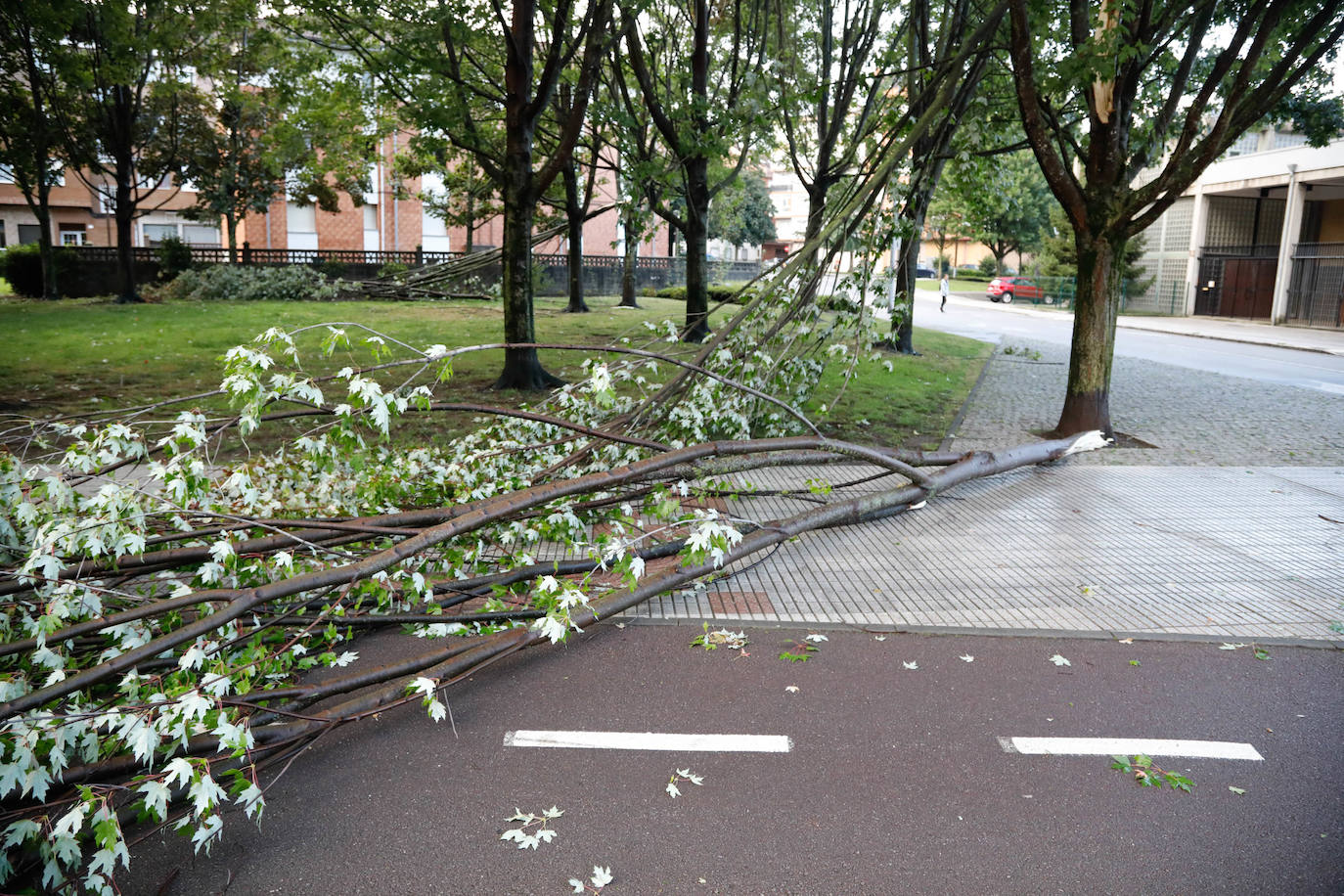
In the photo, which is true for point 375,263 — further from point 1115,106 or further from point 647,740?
point 647,740

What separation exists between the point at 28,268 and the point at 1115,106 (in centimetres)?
3270

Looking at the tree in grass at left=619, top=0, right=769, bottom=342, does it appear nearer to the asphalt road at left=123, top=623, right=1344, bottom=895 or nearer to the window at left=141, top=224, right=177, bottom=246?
the asphalt road at left=123, top=623, right=1344, bottom=895

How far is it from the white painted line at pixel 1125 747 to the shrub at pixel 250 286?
27.8 m

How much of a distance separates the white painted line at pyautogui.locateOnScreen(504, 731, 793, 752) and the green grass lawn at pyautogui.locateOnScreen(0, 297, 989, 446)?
16.5 ft

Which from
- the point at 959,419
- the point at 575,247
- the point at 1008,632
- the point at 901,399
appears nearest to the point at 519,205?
the point at 901,399

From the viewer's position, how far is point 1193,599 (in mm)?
6059

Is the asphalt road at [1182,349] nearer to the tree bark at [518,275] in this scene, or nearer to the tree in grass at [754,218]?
the tree bark at [518,275]

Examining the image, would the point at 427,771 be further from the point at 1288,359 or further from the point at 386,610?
the point at 1288,359

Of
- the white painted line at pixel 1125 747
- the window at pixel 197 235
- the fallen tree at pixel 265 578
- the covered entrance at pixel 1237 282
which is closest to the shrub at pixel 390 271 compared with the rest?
the window at pixel 197 235

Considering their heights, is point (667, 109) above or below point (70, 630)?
above

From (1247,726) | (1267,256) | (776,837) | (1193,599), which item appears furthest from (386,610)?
(1267,256)

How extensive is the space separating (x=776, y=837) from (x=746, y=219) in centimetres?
6113

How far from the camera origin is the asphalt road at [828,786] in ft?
10.9

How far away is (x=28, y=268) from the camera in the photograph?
29.8m
